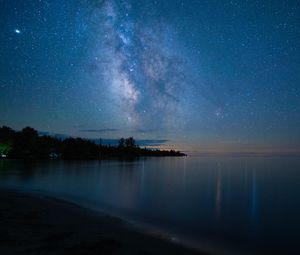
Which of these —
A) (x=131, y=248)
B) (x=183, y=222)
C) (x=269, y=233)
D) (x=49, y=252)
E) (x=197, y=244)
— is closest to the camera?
(x=49, y=252)

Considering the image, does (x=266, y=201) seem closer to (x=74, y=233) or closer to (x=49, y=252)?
(x=74, y=233)

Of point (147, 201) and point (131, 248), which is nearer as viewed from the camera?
point (131, 248)

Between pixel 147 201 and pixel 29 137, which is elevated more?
pixel 29 137

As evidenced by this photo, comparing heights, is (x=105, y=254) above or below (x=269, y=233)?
above

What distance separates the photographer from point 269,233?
50.1 feet

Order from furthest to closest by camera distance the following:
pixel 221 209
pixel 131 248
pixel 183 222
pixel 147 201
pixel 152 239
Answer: pixel 147 201 → pixel 221 209 → pixel 183 222 → pixel 152 239 → pixel 131 248

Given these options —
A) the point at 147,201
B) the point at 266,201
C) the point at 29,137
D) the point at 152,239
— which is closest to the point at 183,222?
the point at 152,239

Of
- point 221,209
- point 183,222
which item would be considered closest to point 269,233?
point 183,222

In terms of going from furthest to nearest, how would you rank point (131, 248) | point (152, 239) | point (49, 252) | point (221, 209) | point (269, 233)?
point (221, 209)
point (269, 233)
point (152, 239)
point (131, 248)
point (49, 252)

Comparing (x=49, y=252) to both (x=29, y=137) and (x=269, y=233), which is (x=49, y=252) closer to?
(x=269, y=233)

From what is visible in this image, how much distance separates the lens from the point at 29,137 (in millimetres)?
121312

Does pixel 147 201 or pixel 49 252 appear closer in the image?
pixel 49 252

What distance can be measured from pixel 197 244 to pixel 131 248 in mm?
4336

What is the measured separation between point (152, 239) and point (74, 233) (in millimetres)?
3452
